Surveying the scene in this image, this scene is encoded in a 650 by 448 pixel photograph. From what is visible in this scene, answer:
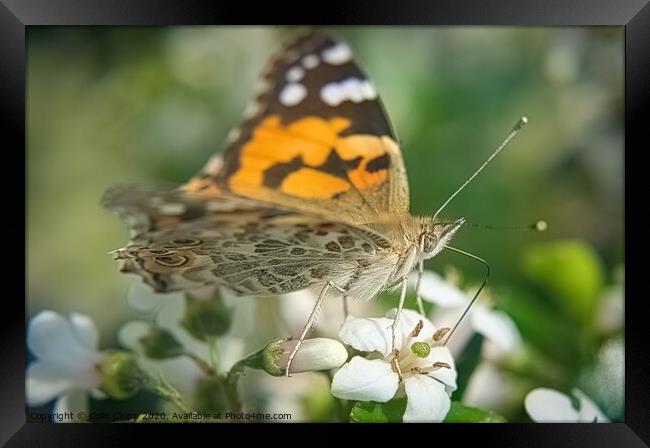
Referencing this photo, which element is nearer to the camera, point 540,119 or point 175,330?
point 175,330

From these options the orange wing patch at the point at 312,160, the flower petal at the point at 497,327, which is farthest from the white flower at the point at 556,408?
the orange wing patch at the point at 312,160

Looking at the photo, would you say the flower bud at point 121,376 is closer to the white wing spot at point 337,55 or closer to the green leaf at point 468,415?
the green leaf at point 468,415

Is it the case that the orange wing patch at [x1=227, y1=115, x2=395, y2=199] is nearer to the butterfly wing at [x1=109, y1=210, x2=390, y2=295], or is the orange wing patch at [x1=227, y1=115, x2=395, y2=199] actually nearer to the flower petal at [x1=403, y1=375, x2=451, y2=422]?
the butterfly wing at [x1=109, y1=210, x2=390, y2=295]

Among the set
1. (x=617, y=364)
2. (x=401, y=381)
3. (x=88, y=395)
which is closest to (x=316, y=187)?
(x=401, y=381)

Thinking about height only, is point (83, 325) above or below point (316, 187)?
below

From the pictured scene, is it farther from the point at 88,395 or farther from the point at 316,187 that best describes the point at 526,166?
the point at 88,395

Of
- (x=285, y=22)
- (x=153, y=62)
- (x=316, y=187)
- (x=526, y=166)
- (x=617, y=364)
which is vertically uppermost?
(x=153, y=62)

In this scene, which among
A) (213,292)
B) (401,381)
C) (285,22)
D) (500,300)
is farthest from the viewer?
(500,300)

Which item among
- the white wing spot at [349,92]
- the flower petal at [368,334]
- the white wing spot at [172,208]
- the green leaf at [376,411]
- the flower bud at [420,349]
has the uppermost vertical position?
the white wing spot at [349,92]
